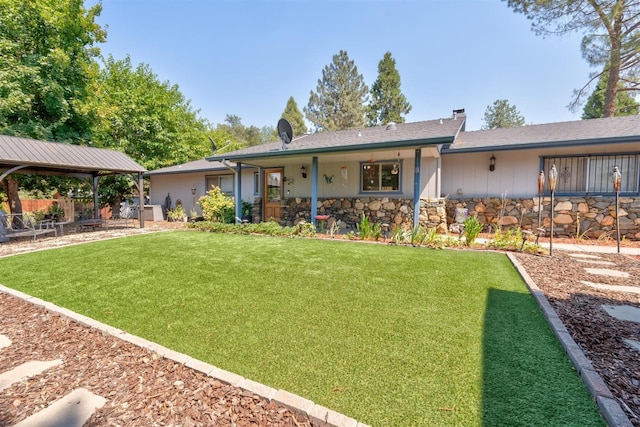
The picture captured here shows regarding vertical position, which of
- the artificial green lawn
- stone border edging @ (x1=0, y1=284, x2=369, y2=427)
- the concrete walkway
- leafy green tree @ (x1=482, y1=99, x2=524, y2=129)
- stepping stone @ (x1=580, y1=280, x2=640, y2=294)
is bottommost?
stone border edging @ (x1=0, y1=284, x2=369, y2=427)

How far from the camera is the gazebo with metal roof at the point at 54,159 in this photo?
7.49 metres

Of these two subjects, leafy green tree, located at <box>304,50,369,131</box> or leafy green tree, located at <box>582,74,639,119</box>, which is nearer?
leafy green tree, located at <box>582,74,639,119</box>

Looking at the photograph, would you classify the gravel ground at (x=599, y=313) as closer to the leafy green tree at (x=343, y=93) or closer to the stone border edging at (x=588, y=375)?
the stone border edging at (x=588, y=375)

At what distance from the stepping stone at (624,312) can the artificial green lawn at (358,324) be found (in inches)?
28.2

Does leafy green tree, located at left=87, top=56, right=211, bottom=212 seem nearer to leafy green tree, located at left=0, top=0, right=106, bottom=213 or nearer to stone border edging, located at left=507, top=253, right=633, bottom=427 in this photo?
leafy green tree, located at left=0, top=0, right=106, bottom=213

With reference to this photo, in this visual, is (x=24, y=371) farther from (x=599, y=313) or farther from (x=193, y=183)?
(x=193, y=183)

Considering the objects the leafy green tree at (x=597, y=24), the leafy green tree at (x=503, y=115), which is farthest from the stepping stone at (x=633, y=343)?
the leafy green tree at (x=503, y=115)

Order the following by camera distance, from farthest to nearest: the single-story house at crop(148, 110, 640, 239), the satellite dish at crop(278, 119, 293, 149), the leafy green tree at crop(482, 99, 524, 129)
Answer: the leafy green tree at crop(482, 99, 524, 129)
the satellite dish at crop(278, 119, 293, 149)
the single-story house at crop(148, 110, 640, 239)

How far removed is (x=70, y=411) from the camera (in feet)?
5.79

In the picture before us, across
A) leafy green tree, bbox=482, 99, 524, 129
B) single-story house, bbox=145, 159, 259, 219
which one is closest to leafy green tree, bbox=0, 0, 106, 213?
single-story house, bbox=145, 159, 259, 219

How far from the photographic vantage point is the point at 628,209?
7316 mm

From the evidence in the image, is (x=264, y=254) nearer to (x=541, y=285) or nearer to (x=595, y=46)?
(x=541, y=285)

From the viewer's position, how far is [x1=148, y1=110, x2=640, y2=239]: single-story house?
7.44 m

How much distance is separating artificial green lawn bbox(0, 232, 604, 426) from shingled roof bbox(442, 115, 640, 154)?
15.0 feet
